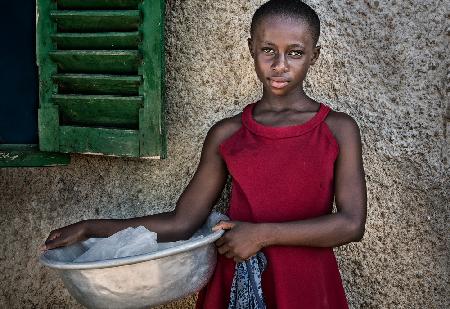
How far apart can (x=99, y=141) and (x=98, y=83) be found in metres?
0.22

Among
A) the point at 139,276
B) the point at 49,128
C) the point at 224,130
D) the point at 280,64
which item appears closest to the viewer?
the point at 139,276

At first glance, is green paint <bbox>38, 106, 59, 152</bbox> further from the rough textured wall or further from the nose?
the nose

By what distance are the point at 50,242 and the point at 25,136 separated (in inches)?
50.2

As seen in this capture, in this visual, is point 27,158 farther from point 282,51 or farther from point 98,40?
point 282,51

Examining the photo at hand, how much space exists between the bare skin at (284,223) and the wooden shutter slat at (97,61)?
1.48ft

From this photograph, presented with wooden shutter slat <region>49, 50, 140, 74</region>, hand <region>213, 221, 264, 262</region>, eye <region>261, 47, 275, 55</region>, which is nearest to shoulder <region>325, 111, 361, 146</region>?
eye <region>261, 47, 275, 55</region>

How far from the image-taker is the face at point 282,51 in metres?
2.04

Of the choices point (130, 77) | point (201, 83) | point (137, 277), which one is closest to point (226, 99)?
point (201, 83)

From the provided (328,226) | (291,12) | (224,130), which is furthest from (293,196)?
(291,12)

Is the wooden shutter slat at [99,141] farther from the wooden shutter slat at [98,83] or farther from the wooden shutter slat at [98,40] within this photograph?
the wooden shutter slat at [98,40]

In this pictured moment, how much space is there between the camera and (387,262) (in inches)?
99.0

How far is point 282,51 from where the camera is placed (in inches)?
80.3

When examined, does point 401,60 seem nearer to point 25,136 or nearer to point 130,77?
point 130,77

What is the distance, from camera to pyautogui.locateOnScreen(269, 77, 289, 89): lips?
2.06 metres
